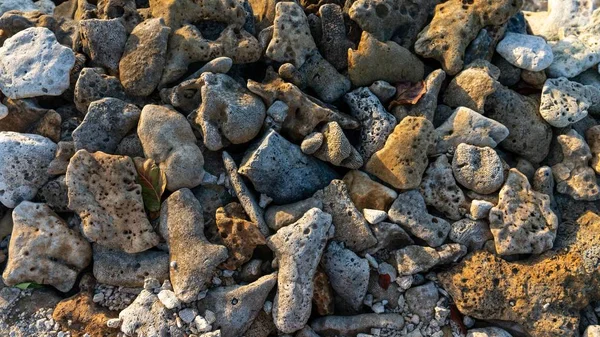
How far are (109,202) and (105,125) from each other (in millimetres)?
651

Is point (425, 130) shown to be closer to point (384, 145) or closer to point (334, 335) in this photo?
point (384, 145)

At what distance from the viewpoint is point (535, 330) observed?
3.86 m

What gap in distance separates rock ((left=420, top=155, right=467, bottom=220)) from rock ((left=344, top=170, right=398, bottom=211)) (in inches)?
11.2

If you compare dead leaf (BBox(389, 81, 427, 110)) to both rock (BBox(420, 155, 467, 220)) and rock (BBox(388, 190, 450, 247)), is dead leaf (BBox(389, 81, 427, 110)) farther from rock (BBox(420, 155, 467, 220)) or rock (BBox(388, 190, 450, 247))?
rock (BBox(388, 190, 450, 247))

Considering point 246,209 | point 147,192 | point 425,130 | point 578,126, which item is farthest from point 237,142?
point 578,126

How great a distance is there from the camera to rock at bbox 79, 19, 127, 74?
4246mm

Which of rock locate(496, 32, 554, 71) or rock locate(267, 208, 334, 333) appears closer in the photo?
rock locate(267, 208, 334, 333)

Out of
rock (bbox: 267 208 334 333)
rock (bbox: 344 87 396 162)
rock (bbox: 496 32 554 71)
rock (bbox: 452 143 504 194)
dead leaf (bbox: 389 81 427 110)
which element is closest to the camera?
rock (bbox: 267 208 334 333)

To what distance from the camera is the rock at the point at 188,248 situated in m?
3.72

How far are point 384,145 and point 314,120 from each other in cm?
61

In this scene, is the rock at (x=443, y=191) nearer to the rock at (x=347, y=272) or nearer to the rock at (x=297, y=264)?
the rock at (x=347, y=272)

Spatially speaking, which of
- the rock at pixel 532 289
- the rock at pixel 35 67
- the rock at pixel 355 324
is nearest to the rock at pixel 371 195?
the rock at pixel 532 289

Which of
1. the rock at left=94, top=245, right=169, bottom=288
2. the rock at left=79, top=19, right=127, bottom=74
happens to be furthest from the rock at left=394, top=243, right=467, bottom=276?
the rock at left=79, top=19, right=127, bottom=74

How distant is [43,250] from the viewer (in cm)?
388
